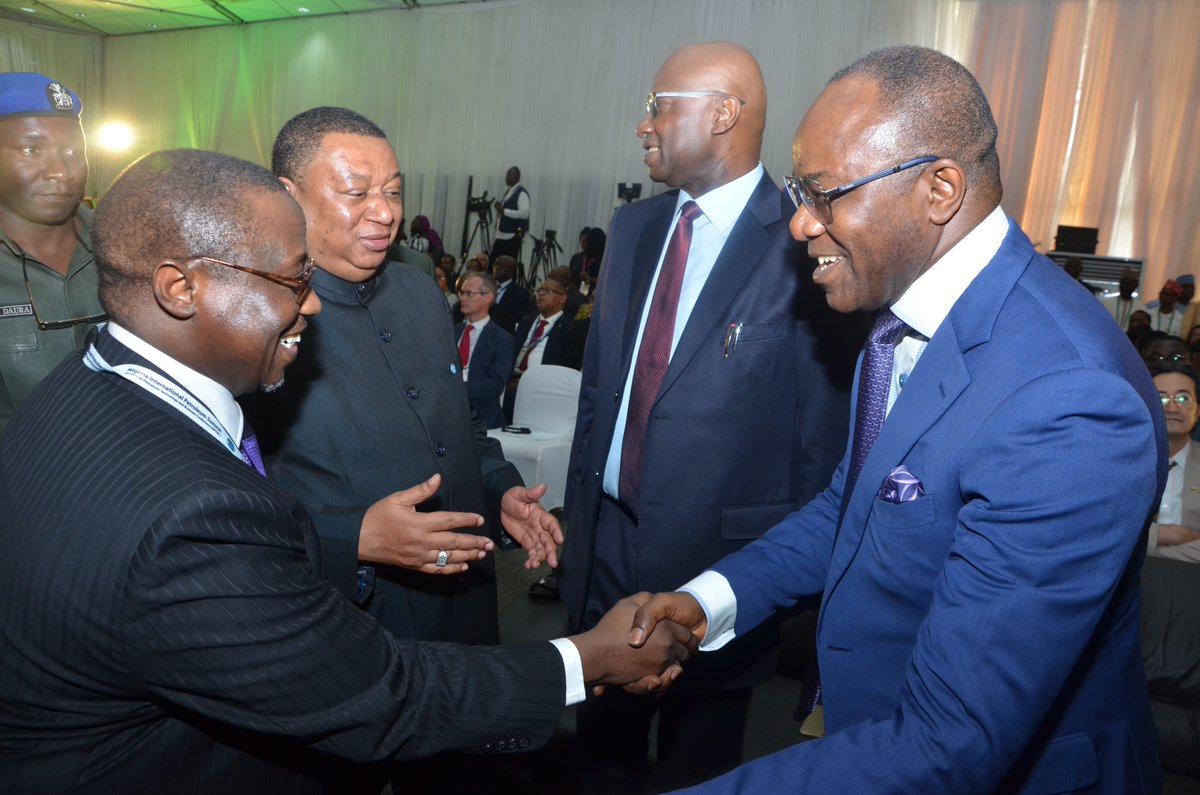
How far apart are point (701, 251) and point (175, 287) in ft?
4.90

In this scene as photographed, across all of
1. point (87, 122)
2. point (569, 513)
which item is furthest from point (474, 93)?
Result: point (569, 513)

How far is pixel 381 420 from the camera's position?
6.47 ft

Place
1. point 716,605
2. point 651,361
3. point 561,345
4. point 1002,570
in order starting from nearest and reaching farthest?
point 1002,570 < point 716,605 < point 651,361 < point 561,345

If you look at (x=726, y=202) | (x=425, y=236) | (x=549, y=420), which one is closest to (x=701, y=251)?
(x=726, y=202)

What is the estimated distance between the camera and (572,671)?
1.57m

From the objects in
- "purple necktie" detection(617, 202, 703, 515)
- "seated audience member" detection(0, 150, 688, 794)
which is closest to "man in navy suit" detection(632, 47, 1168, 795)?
"seated audience member" detection(0, 150, 688, 794)

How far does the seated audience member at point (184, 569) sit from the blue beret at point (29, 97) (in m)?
1.55

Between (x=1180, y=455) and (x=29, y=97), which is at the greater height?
(x=29, y=97)

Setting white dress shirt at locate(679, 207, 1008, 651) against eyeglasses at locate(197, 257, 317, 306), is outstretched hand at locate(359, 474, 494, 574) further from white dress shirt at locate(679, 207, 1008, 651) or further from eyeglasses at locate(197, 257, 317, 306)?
white dress shirt at locate(679, 207, 1008, 651)

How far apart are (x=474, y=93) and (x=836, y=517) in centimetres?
1501

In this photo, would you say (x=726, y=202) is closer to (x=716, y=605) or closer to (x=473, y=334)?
(x=716, y=605)

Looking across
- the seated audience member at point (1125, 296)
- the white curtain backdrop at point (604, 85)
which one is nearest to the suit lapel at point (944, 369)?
the seated audience member at point (1125, 296)

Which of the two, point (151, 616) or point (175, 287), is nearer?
point (151, 616)

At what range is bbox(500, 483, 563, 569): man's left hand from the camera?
2227 mm
